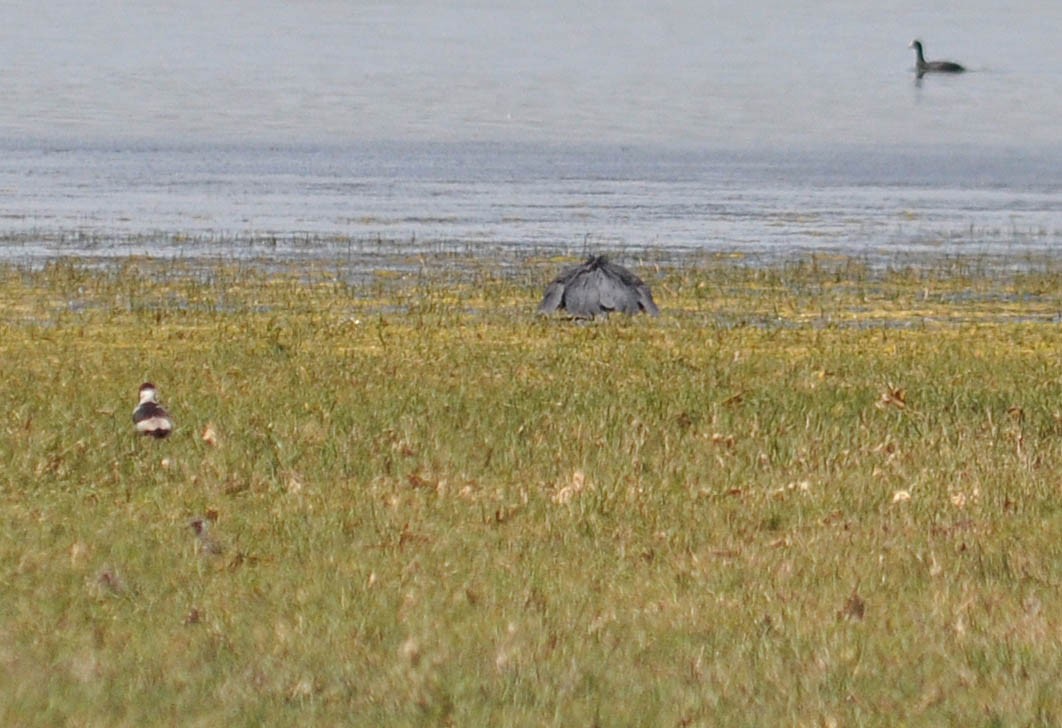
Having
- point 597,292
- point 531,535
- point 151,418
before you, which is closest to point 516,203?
point 597,292

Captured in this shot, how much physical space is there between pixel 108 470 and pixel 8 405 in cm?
237

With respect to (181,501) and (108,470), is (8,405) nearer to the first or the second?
(108,470)

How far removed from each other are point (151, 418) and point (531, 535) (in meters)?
3.23

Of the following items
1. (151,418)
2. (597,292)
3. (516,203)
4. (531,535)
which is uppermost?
(151,418)

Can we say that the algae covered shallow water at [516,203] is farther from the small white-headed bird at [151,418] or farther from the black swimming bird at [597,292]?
the small white-headed bird at [151,418]

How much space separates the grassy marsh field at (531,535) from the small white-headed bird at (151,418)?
14 cm

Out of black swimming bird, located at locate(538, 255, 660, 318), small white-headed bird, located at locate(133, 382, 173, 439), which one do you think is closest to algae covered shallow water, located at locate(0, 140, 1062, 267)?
black swimming bird, located at locate(538, 255, 660, 318)

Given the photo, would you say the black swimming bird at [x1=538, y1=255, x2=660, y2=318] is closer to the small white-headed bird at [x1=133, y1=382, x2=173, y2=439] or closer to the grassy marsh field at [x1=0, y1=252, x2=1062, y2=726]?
the grassy marsh field at [x1=0, y1=252, x2=1062, y2=726]

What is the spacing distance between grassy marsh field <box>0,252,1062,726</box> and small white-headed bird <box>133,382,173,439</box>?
0.45 feet

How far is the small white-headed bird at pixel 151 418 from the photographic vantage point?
37.3ft

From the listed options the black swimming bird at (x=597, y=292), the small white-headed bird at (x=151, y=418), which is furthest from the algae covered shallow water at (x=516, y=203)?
the small white-headed bird at (x=151, y=418)

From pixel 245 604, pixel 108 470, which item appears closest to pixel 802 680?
pixel 245 604

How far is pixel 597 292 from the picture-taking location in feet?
66.2

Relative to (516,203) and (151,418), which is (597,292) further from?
(516,203)
